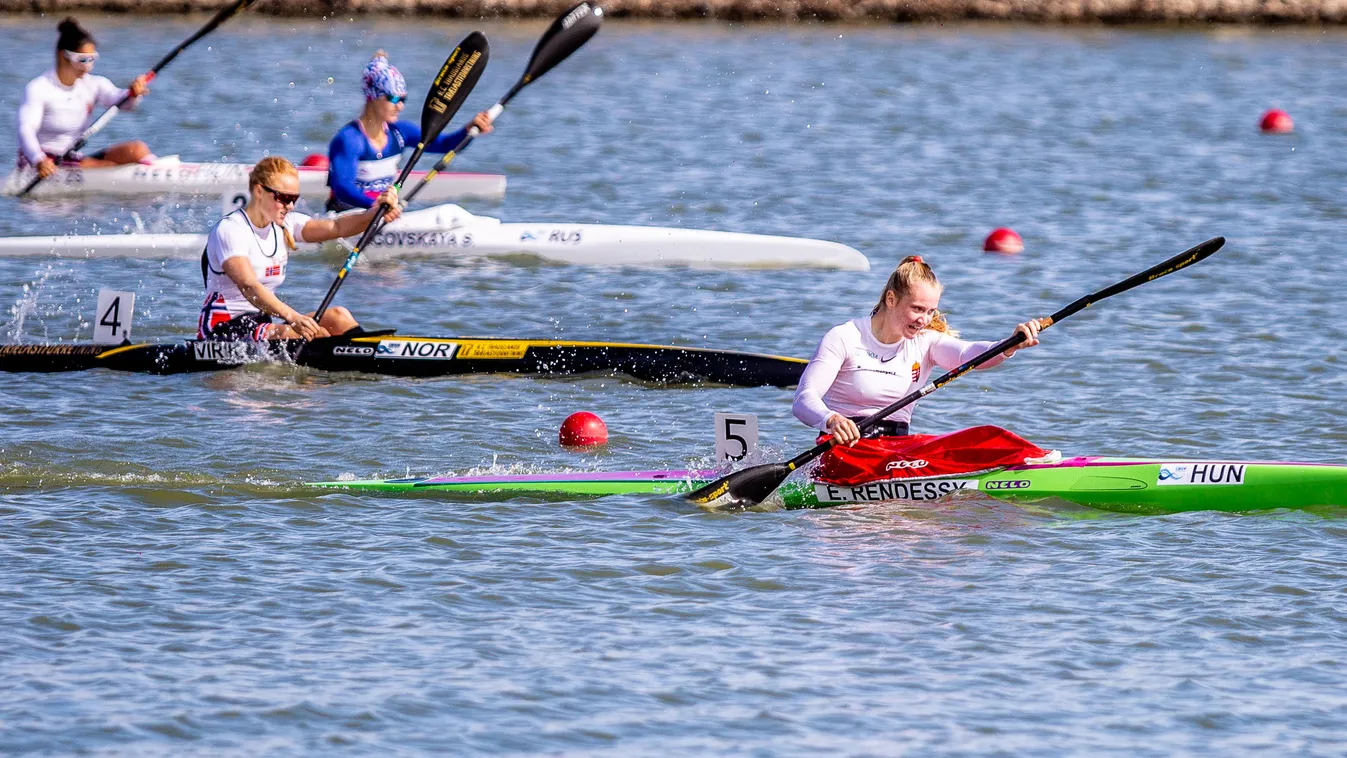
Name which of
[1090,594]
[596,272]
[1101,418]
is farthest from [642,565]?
Result: [596,272]

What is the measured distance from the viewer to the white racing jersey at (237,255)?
10188 mm

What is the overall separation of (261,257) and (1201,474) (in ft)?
17.5

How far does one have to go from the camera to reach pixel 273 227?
33.7 ft

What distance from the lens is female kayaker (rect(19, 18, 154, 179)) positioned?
51.0ft

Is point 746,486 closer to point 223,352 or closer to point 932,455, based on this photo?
point 932,455

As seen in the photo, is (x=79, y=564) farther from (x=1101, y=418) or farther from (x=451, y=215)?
(x=451, y=215)

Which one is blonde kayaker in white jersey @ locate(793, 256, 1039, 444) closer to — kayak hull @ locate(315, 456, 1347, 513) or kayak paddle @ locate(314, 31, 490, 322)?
kayak hull @ locate(315, 456, 1347, 513)

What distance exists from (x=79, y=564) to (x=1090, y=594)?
3.88 meters

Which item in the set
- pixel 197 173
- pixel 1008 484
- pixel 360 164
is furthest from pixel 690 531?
pixel 197 173

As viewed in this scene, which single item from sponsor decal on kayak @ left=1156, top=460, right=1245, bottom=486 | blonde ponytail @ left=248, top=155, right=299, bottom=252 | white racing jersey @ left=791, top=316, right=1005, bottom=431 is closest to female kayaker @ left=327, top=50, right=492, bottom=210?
blonde ponytail @ left=248, top=155, right=299, bottom=252

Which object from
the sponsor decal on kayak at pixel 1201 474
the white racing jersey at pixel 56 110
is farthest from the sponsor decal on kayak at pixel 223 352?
the sponsor decal on kayak at pixel 1201 474

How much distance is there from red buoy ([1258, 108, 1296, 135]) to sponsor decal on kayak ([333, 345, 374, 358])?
1416 cm

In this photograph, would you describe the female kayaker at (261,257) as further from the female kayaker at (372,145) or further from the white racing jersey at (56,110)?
the white racing jersey at (56,110)

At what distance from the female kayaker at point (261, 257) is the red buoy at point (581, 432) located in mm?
1901
